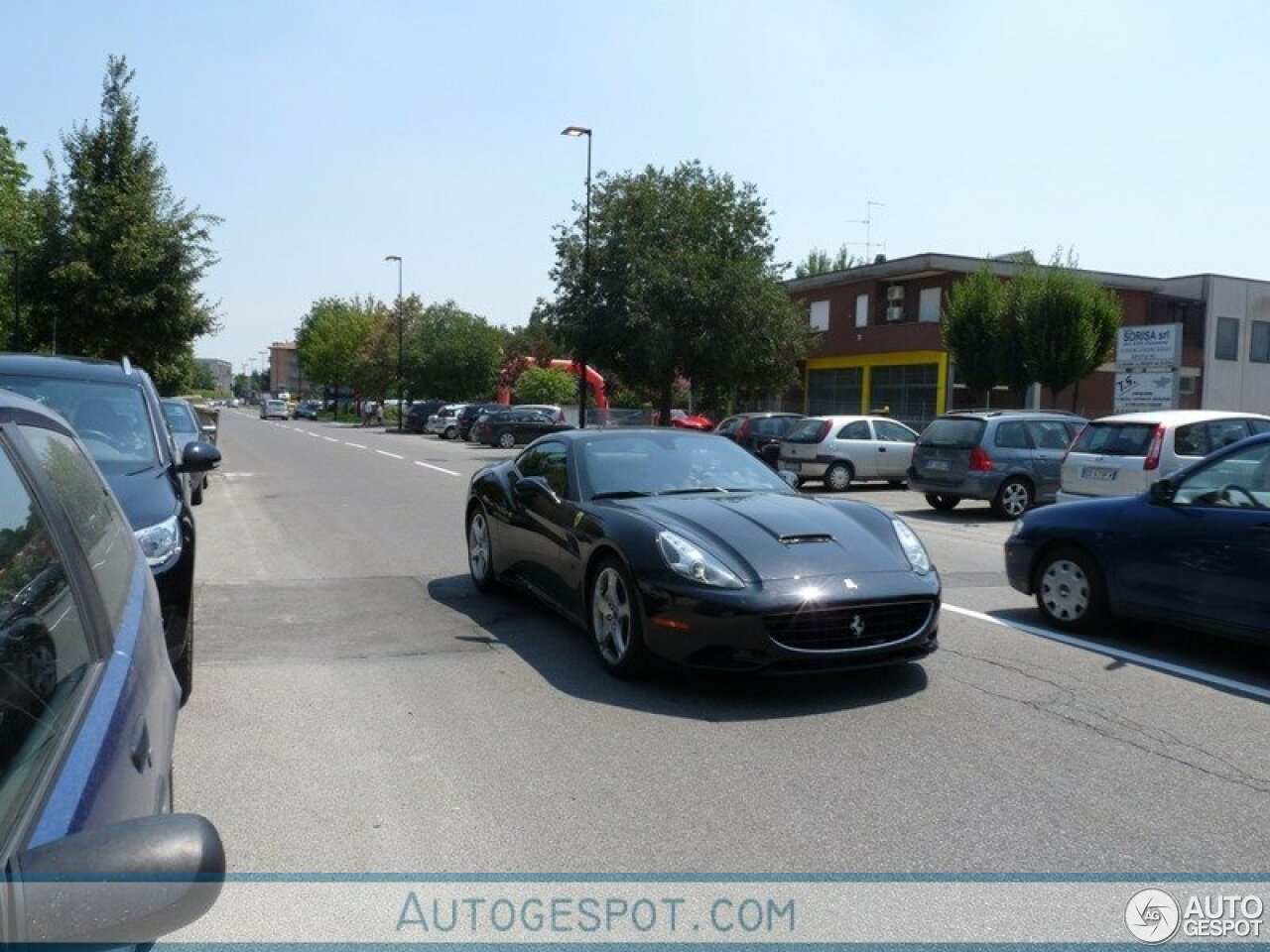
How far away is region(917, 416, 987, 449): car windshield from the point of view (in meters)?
16.8

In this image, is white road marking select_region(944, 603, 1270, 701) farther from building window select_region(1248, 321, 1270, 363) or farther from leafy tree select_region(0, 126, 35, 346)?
building window select_region(1248, 321, 1270, 363)

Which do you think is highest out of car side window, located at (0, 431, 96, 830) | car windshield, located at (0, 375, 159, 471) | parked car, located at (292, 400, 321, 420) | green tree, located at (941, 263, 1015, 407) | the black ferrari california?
green tree, located at (941, 263, 1015, 407)

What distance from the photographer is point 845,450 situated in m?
21.4

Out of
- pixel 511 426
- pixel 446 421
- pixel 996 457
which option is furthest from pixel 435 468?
pixel 446 421

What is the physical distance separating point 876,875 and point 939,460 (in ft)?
45.5

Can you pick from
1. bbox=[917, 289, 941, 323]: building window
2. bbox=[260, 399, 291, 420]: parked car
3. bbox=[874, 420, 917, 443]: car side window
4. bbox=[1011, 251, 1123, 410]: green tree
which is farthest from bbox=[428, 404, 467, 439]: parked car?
bbox=[260, 399, 291, 420]: parked car

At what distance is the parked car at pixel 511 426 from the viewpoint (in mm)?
39781

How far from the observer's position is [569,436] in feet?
26.0

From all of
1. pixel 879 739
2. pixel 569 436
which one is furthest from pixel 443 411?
pixel 879 739

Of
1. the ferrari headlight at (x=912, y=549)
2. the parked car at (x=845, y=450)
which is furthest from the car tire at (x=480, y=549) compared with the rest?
the parked car at (x=845, y=450)

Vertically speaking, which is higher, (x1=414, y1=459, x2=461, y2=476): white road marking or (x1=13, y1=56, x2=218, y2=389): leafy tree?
(x1=13, y1=56, x2=218, y2=389): leafy tree

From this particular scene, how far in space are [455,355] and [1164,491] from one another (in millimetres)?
57728

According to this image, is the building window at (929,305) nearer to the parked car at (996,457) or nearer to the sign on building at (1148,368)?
the sign on building at (1148,368)

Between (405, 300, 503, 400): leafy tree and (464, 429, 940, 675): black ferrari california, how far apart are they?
56.3 meters
